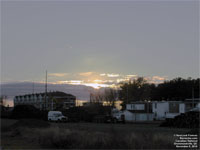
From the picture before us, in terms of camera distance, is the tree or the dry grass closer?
the dry grass

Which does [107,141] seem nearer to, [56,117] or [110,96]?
[56,117]

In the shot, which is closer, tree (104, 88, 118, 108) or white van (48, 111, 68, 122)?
white van (48, 111, 68, 122)

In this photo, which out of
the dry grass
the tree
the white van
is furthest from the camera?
the tree

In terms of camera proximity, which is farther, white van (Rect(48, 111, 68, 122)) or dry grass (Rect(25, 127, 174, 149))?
white van (Rect(48, 111, 68, 122))

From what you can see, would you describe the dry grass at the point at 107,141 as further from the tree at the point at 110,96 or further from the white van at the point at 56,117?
the tree at the point at 110,96

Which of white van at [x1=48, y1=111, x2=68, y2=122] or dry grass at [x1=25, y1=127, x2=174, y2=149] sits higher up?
dry grass at [x1=25, y1=127, x2=174, y2=149]

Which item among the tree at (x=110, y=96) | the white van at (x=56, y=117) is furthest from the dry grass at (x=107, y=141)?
the tree at (x=110, y=96)

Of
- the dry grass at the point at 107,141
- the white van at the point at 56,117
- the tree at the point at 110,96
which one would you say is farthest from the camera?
the tree at the point at 110,96

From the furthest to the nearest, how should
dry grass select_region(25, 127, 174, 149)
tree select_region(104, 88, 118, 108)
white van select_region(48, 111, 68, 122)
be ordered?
tree select_region(104, 88, 118, 108), white van select_region(48, 111, 68, 122), dry grass select_region(25, 127, 174, 149)

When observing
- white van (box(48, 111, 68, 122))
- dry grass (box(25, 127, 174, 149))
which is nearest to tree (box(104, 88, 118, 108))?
white van (box(48, 111, 68, 122))

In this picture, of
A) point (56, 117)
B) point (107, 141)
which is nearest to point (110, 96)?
point (56, 117)

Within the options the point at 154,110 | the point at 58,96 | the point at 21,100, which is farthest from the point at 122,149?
the point at 21,100

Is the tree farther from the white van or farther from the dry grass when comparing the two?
the dry grass

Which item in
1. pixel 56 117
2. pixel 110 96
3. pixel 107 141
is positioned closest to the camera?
pixel 107 141
